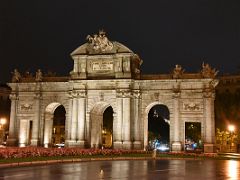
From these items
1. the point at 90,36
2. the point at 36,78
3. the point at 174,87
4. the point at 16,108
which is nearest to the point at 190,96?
the point at 174,87

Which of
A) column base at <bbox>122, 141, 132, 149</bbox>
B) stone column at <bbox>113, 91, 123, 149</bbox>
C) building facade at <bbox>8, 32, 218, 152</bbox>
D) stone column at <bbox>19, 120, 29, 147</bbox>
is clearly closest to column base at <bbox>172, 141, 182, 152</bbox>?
building facade at <bbox>8, 32, 218, 152</bbox>

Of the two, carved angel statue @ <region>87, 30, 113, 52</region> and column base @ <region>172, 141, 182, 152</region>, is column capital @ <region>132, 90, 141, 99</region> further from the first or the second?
column base @ <region>172, 141, 182, 152</region>

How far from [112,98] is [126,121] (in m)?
4.10

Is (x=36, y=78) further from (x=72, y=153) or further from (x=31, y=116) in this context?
(x=72, y=153)

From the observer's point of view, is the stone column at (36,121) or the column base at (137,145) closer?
the column base at (137,145)

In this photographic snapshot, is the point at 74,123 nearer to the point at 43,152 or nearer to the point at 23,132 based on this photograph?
the point at 23,132

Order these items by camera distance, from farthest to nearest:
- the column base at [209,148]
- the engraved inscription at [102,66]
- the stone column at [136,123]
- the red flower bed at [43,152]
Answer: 1. the engraved inscription at [102,66]
2. the stone column at [136,123]
3. the column base at [209,148]
4. the red flower bed at [43,152]

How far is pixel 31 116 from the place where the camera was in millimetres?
54281

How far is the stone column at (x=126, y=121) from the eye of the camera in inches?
1887

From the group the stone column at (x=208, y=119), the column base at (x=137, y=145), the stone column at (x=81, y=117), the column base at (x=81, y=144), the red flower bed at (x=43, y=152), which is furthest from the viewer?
the stone column at (x=81, y=117)

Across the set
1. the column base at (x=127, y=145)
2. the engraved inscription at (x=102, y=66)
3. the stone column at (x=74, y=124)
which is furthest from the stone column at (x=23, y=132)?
the column base at (x=127, y=145)

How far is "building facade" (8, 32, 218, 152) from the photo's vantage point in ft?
156

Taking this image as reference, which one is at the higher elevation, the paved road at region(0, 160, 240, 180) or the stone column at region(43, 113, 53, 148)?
the stone column at region(43, 113, 53, 148)

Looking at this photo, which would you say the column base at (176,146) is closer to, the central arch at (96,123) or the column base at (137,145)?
the column base at (137,145)
